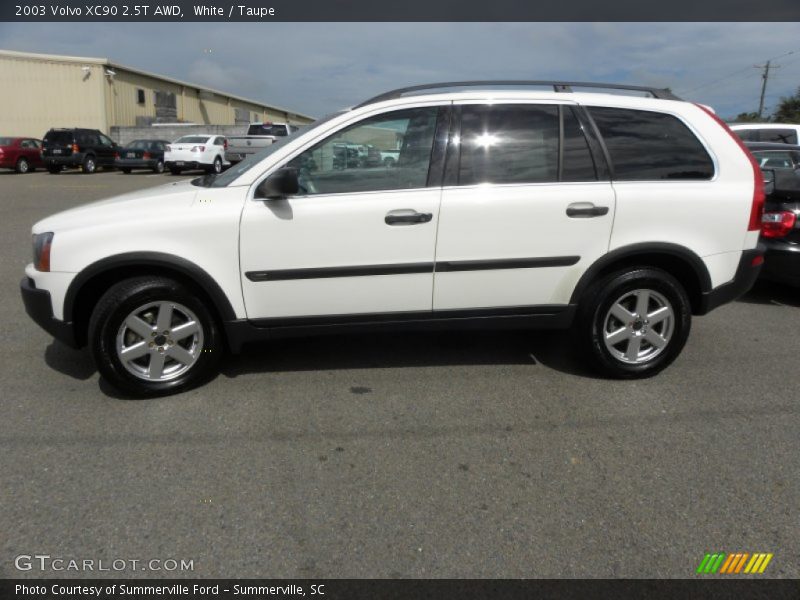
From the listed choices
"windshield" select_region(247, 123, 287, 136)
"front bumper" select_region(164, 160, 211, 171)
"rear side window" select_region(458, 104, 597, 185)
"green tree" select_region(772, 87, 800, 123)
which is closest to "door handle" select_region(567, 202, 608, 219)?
"rear side window" select_region(458, 104, 597, 185)

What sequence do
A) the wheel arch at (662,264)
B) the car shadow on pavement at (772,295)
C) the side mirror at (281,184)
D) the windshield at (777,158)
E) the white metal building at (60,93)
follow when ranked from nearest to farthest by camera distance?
1. the side mirror at (281,184)
2. the wheel arch at (662,264)
3. the car shadow on pavement at (772,295)
4. the windshield at (777,158)
5. the white metal building at (60,93)

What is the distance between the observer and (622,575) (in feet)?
7.44

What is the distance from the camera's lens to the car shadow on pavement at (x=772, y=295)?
5922mm

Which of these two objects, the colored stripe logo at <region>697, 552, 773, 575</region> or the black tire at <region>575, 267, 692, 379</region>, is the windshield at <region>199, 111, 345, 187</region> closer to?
the black tire at <region>575, 267, 692, 379</region>

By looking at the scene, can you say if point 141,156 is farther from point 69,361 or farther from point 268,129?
point 69,361

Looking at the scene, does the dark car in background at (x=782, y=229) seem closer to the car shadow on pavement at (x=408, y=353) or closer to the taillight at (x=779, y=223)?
the taillight at (x=779, y=223)

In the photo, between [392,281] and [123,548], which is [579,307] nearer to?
[392,281]

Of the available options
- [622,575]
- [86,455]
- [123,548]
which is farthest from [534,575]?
[86,455]

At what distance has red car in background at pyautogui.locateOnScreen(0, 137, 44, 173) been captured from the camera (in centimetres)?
2226

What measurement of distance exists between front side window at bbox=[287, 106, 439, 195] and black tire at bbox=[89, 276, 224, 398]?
0.97 metres

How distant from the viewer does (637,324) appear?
393cm

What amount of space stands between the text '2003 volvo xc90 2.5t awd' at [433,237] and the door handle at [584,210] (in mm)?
26

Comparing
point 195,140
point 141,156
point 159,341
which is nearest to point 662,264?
point 159,341

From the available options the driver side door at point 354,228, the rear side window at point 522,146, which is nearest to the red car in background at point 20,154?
the driver side door at point 354,228
